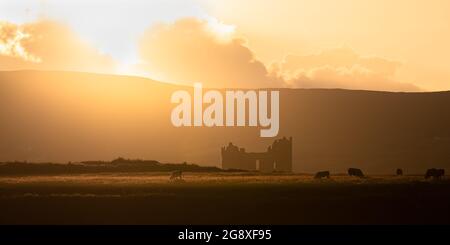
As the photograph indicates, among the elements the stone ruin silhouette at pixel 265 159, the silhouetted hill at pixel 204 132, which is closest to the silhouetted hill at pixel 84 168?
the stone ruin silhouette at pixel 265 159

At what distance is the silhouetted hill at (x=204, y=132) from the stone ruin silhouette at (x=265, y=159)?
49.7 meters

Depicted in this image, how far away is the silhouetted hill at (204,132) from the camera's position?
6034 inches

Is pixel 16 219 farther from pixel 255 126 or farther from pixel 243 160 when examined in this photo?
pixel 255 126

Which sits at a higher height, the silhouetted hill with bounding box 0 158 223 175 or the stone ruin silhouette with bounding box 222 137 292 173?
the stone ruin silhouette with bounding box 222 137 292 173

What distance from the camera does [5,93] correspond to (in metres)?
194

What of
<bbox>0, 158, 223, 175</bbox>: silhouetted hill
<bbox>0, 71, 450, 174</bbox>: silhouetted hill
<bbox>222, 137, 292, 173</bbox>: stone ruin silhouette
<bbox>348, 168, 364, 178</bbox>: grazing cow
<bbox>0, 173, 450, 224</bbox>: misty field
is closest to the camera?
<bbox>0, 173, 450, 224</bbox>: misty field

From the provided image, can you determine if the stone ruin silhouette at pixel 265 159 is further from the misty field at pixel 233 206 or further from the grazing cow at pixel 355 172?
the misty field at pixel 233 206

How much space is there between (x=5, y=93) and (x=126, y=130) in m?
37.4

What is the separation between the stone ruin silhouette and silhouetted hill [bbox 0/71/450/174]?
1957 inches

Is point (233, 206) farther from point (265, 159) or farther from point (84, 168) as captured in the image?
point (265, 159)

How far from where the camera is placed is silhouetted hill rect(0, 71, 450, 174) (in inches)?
6034

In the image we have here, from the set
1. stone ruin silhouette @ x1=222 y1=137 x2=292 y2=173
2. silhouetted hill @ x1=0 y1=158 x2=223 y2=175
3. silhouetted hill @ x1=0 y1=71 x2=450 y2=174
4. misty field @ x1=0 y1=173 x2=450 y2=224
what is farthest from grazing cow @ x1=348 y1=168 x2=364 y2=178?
silhouetted hill @ x1=0 y1=71 x2=450 y2=174

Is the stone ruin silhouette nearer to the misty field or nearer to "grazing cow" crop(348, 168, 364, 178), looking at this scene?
"grazing cow" crop(348, 168, 364, 178)

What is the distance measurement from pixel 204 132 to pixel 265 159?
305ft
